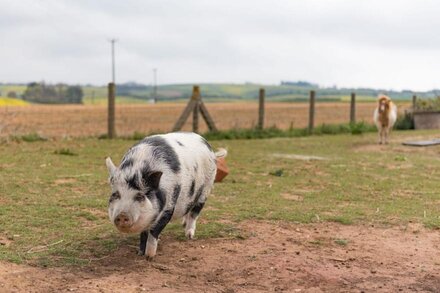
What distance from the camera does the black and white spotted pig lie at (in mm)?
4844

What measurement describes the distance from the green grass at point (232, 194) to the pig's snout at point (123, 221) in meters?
0.61

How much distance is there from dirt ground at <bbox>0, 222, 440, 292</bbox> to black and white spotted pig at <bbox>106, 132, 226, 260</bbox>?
1.10 ft

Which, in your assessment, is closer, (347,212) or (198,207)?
(198,207)

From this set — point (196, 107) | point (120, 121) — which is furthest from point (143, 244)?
point (120, 121)

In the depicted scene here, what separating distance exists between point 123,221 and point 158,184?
0.44 m

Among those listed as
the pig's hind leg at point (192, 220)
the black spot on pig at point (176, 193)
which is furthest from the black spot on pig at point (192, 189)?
the pig's hind leg at point (192, 220)

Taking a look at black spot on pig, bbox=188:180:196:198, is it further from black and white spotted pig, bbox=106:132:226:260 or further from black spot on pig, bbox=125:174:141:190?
black spot on pig, bbox=125:174:141:190

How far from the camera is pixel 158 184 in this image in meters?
4.98

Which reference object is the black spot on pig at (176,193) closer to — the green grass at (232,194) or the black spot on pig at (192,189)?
the black spot on pig at (192,189)

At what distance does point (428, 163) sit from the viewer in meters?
12.3

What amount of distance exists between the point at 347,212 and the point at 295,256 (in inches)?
82.5

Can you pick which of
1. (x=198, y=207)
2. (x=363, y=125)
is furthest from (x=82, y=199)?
(x=363, y=125)

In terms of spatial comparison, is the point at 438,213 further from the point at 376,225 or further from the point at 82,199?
the point at 82,199

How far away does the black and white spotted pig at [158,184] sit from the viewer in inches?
191
